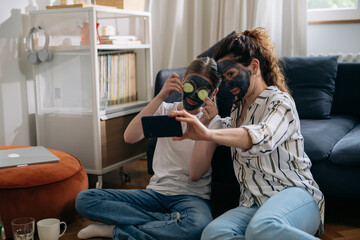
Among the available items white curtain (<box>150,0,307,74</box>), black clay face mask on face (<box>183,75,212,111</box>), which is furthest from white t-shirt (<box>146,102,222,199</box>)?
white curtain (<box>150,0,307,74</box>)

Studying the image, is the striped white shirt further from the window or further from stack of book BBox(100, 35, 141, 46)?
the window

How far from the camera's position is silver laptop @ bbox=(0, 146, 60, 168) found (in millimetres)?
2092

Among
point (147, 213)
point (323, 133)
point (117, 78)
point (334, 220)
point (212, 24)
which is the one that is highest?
point (212, 24)

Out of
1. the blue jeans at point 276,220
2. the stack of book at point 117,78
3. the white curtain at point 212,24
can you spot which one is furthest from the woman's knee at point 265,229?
the white curtain at point 212,24

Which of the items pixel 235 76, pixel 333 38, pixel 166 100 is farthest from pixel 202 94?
pixel 333 38

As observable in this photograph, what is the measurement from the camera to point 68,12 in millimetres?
2596

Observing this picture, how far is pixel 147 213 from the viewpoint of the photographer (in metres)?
1.88

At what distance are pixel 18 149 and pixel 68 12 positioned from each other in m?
0.82

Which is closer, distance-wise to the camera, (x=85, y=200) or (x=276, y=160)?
(x=276, y=160)

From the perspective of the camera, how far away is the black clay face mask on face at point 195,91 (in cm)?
172

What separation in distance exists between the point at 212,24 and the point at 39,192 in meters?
1.86

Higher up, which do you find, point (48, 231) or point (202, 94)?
point (202, 94)

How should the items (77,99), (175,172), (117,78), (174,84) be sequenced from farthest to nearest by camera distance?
(117,78), (77,99), (175,172), (174,84)

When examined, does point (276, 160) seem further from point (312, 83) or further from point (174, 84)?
point (312, 83)
